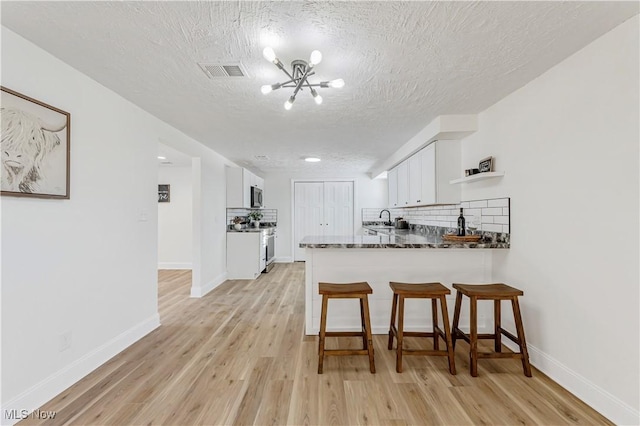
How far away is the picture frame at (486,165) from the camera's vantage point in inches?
111

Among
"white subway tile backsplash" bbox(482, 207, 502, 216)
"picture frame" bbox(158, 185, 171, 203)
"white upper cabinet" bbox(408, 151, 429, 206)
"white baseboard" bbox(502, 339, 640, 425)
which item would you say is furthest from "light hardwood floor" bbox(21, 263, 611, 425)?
"picture frame" bbox(158, 185, 171, 203)

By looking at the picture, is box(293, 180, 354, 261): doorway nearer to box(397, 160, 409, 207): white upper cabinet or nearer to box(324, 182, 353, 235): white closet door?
box(324, 182, 353, 235): white closet door

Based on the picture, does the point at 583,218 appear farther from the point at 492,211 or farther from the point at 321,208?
the point at 321,208

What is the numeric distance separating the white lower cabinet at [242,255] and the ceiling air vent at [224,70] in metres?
3.57

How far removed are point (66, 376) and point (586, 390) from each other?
343 centimetres

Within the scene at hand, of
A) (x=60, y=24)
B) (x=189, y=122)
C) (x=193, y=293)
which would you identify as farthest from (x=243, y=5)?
(x=193, y=293)

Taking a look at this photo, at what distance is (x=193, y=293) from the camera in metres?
4.29

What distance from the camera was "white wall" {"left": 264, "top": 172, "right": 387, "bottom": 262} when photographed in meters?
7.44

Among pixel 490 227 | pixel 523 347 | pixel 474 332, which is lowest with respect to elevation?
pixel 523 347

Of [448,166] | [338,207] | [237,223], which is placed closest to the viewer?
[448,166]

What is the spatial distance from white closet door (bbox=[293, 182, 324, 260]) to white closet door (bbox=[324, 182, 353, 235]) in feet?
0.42

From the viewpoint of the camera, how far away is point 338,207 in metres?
7.52

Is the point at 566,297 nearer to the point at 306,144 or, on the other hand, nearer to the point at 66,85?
the point at 306,144

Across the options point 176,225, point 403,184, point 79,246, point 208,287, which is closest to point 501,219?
point 403,184
